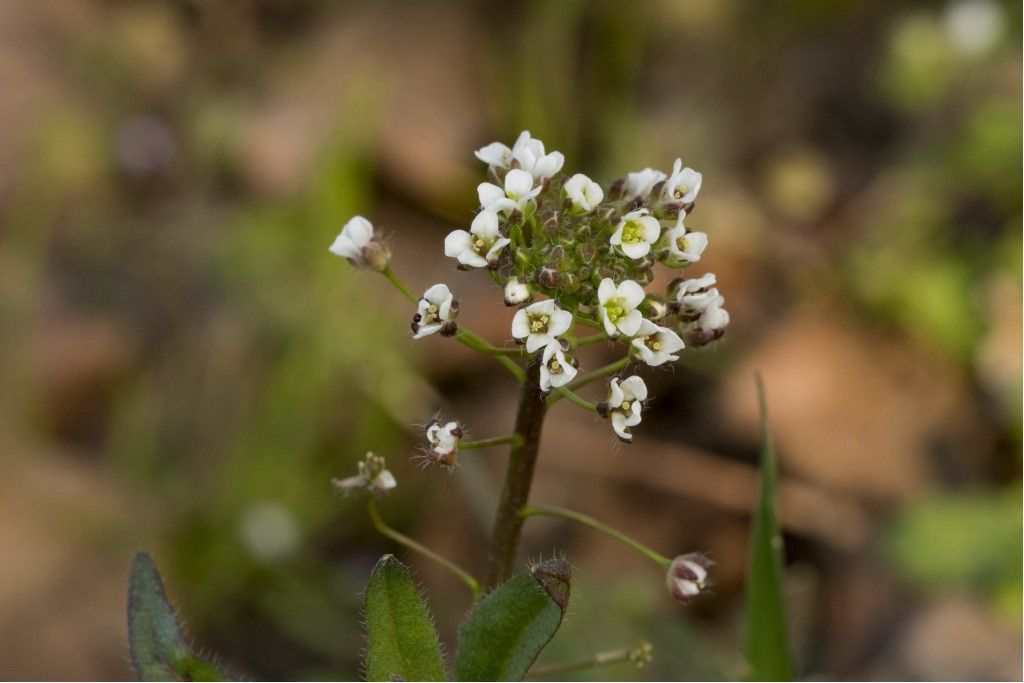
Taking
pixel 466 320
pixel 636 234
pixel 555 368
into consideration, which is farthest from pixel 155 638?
pixel 466 320

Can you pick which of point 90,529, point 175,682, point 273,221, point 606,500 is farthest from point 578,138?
point 175,682

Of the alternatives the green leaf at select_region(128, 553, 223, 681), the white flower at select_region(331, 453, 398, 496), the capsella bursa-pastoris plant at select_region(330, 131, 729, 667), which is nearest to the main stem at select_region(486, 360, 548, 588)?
the capsella bursa-pastoris plant at select_region(330, 131, 729, 667)

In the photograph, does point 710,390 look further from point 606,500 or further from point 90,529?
point 90,529

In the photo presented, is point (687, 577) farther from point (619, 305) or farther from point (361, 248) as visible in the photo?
point (361, 248)

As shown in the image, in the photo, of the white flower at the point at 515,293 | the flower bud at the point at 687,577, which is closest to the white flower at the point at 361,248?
the white flower at the point at 515,293

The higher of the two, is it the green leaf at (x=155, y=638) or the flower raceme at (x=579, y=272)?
the flower raceme at (x=579, y=272)

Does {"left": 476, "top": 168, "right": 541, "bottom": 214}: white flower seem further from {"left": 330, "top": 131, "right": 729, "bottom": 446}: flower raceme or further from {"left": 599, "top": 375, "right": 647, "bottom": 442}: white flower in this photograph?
{"left": 599, "top": 375, "right": 647, "bottom": 442}: white flower

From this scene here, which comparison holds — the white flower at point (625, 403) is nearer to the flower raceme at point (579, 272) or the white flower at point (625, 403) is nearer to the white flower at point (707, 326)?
the flower raceme at point (579, 272)
